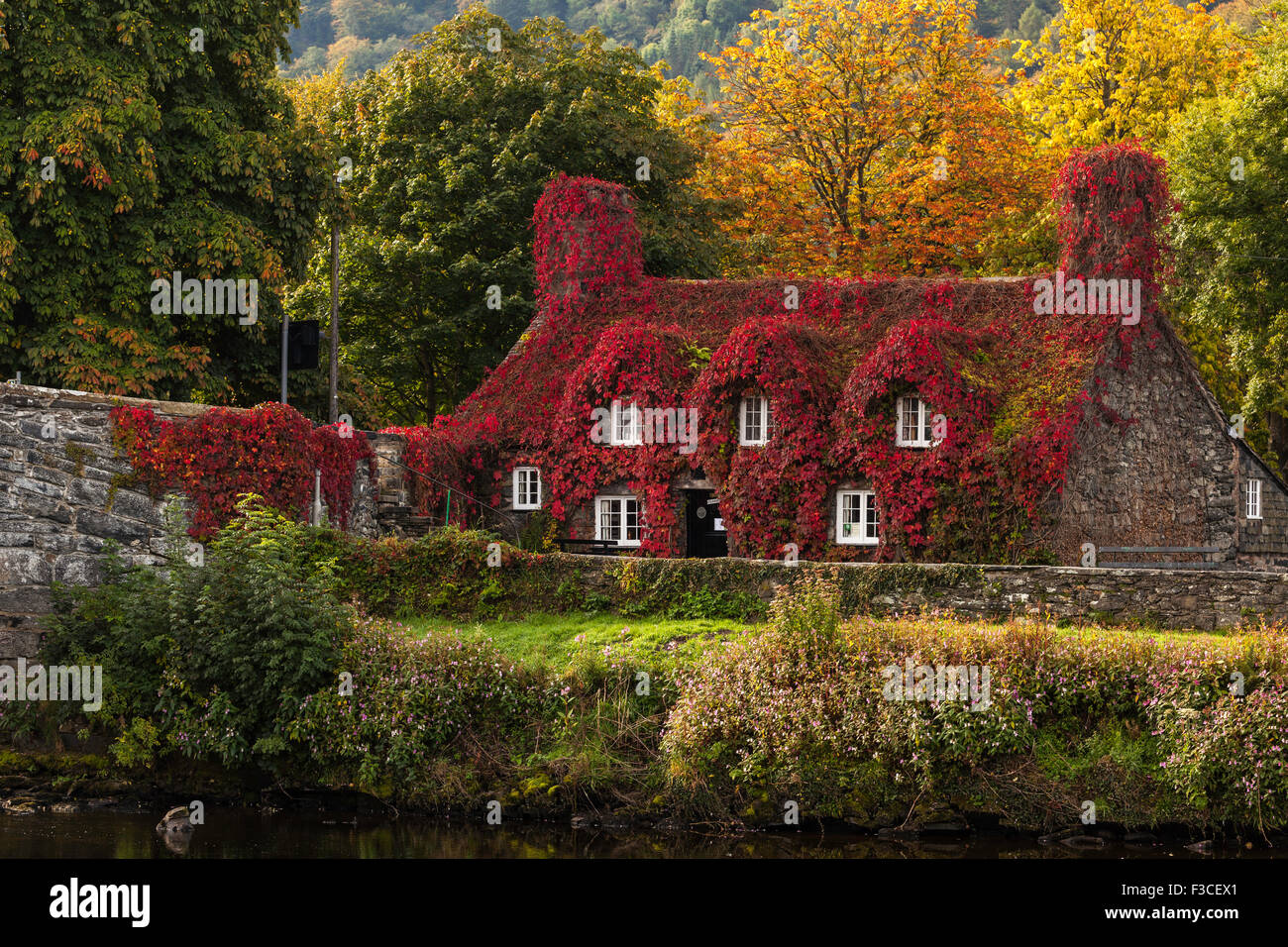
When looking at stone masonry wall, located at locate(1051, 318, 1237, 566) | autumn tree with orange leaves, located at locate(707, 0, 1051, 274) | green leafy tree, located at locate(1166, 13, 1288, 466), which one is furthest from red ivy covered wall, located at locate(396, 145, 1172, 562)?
autumn tree with orange leaves, located at locate(707, 0, 1051, 274)

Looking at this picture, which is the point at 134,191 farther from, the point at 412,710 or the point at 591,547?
the point at 412,710

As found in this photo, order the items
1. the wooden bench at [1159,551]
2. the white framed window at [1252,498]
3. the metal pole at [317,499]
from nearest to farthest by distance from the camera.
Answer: the metal pole at [317,499], the wooden bench at [1159,551], the white framed window at [1252,498]

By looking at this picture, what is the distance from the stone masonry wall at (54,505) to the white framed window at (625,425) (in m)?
11.0

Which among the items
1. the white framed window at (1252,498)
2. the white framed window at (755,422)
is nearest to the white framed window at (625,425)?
the white framed window at (755,422)

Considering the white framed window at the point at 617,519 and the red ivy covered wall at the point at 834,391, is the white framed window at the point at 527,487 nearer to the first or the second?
the red ivy covered wall at the point at 834,391

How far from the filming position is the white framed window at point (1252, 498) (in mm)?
30844

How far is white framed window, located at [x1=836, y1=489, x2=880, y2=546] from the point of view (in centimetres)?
2819

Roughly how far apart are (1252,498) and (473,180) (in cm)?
2040

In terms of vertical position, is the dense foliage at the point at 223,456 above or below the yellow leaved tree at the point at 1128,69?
below

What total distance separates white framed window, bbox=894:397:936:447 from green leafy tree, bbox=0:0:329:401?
12721 millimetres

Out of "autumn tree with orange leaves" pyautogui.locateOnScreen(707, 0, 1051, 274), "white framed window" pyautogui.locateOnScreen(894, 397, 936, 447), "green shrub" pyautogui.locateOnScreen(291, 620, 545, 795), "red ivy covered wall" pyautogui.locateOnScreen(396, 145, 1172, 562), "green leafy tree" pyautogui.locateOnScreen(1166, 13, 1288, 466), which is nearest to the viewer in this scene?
"green shrub" pyautogui.locateOnScreen(291, 620, 545, 795)

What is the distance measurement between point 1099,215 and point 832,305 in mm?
5669

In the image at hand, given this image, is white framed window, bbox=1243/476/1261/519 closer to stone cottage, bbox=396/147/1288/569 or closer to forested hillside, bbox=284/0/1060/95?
stone cottage, bbox=396/147/1288/569

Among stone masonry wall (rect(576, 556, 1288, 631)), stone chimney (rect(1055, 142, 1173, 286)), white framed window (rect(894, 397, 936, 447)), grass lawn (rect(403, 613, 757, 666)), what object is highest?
stone chimney (rect(1055, 142, 1173, 286))
